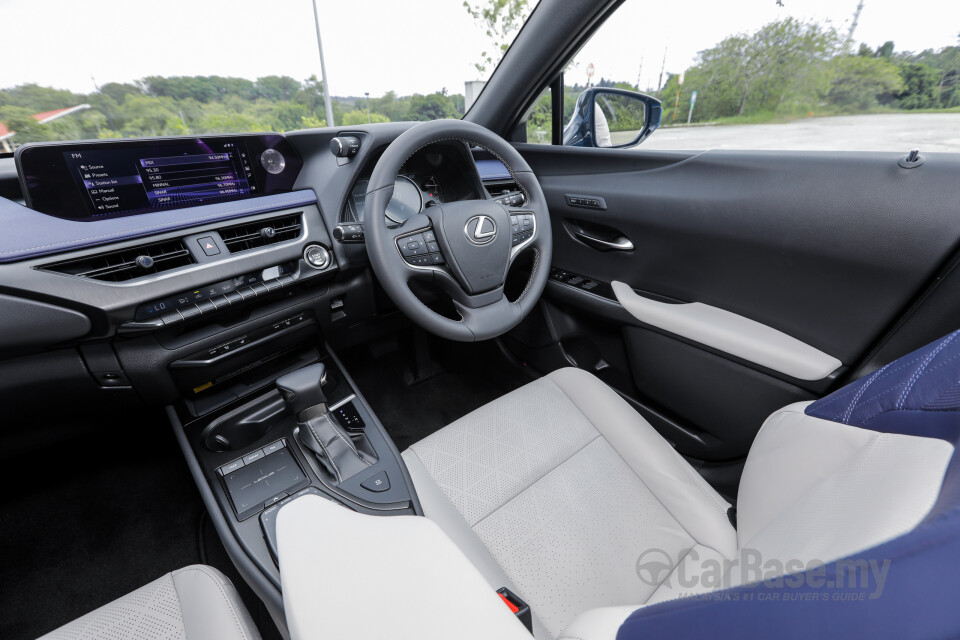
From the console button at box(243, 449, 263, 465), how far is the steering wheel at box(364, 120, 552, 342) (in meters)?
0.57

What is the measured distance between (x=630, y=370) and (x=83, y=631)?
58.8 inches

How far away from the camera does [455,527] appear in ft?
3.14

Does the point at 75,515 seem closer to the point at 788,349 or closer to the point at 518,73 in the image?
the point at 518,73

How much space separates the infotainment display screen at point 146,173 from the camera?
1.06 m

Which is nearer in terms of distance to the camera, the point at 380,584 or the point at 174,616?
the point at 380,584

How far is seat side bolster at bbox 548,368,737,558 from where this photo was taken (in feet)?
3.14

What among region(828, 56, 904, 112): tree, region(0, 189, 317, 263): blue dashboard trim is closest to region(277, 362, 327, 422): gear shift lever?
region(0, 189, 317, 263): blue dashboard trim

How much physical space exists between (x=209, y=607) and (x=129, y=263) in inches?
30.5

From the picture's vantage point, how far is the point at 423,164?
1599mm

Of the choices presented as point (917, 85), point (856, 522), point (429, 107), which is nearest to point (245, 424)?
point (429, 107)

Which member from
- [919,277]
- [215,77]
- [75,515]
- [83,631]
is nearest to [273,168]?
[215,77]

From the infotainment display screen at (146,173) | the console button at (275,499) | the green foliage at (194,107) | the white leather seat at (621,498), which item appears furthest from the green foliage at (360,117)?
the console button at (275,499)

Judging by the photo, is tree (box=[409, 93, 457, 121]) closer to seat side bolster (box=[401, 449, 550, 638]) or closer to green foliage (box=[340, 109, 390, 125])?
green foliage (box=[340, 109, 390, 125])

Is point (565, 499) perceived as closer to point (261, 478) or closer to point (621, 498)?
point (621, 498)
